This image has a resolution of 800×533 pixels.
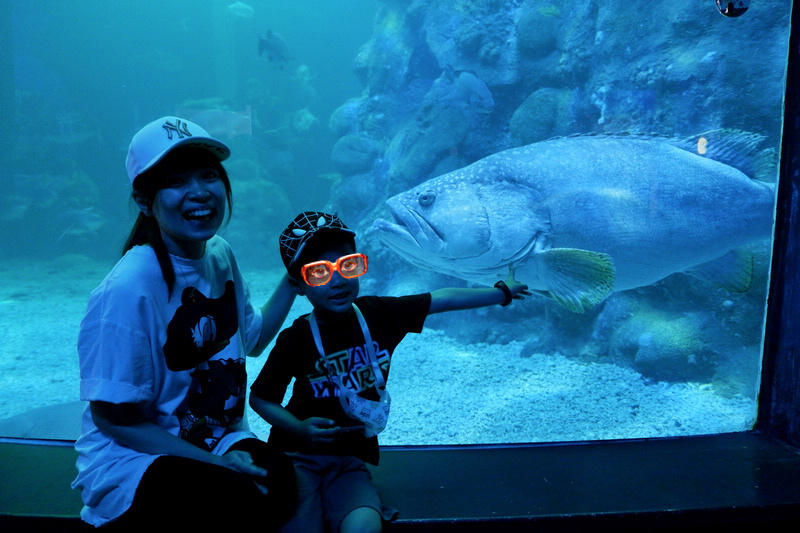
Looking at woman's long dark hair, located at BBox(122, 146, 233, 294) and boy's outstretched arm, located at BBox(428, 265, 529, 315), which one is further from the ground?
woman's long dark hair, located at BBox(122, 146, 233, 294)

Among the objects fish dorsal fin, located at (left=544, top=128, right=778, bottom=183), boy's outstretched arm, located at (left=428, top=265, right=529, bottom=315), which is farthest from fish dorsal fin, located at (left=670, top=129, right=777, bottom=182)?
boy's outstretched arm, located at (left=428, top=265, right=529, bottom=315)

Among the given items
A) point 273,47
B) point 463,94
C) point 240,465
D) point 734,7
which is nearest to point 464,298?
point 240,465

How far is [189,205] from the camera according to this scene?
1304 mm

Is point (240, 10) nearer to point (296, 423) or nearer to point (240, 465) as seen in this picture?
point (296, 423)

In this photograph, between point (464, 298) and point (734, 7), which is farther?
point (734, 7)

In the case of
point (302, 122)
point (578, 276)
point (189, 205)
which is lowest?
point (578, 276)

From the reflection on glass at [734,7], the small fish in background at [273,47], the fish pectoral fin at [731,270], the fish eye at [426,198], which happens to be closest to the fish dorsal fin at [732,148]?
the fish pectoral fin at [731,270]

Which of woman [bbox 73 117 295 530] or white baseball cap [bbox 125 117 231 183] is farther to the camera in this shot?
white baseball cap [bbox 125 117 231 183]

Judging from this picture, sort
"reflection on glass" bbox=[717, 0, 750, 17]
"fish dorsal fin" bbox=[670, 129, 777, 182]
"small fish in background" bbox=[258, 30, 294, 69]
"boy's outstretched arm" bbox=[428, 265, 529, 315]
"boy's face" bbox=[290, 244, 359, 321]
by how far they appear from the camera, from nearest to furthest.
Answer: "boy's face" bbox=[290, 244, 359, 321] < "boy's outstretched arm" bbox=[428, 265, 529, 315] < "reflection on glass" bbox=[717, 0, 750, 17] < "fish dorsal fin" bbox=[670, 129, 777, 182] < "small fish in background" bbox=[258, 30, 294, 69]

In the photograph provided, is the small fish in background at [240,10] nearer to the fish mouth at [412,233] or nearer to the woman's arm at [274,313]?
the fish mouth at [412,233]

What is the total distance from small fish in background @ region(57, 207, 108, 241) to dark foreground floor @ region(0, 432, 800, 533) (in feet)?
44.1

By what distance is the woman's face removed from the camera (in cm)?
130

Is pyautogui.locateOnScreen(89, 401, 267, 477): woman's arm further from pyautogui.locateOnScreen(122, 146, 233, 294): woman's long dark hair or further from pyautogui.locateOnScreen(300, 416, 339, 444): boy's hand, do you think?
pyautogui.locateOnScreen(122, 146, 233, 294): woman's long dark hair

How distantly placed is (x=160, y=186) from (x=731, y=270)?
2884 millimetres
